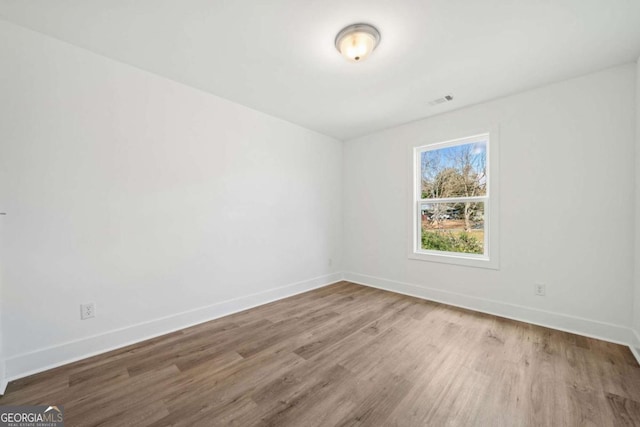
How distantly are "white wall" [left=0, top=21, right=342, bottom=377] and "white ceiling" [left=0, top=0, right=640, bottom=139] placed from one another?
11.9 inches

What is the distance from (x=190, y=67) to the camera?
2.31m

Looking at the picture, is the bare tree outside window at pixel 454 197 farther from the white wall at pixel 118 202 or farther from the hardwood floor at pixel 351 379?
the white wall at pixel 118 202

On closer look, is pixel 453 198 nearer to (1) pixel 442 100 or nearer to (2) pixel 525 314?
(1) pixel 442 100

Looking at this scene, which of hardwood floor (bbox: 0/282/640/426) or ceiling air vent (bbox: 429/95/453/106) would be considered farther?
ceiling air vent (bbox: 429/95/453/106)

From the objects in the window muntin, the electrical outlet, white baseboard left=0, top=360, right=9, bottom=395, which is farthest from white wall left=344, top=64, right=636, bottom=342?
white baseboard left=0, top=360, right=9, bottom=395

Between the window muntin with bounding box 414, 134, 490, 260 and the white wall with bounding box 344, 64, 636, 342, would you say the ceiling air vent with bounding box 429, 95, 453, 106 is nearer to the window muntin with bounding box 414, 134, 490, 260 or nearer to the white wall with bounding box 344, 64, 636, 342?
the white wall with bounding box 344, 64, 636, 342

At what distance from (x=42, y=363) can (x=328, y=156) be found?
12.6 feet

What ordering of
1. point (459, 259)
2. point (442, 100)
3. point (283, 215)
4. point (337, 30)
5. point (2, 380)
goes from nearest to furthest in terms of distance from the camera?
1. point (2, 380)
2. point (337, 30)
3. point (442, 100)
4. point (459, 259)
5. point (283, 215)

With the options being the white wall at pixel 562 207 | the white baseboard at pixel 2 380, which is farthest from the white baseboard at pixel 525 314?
the white baseboard at pixel 2 380

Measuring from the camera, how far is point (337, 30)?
1843mm

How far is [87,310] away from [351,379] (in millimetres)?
2153

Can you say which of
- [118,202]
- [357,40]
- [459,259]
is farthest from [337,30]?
[459,259]

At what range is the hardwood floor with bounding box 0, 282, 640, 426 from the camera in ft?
4.72

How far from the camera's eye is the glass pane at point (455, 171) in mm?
3129
